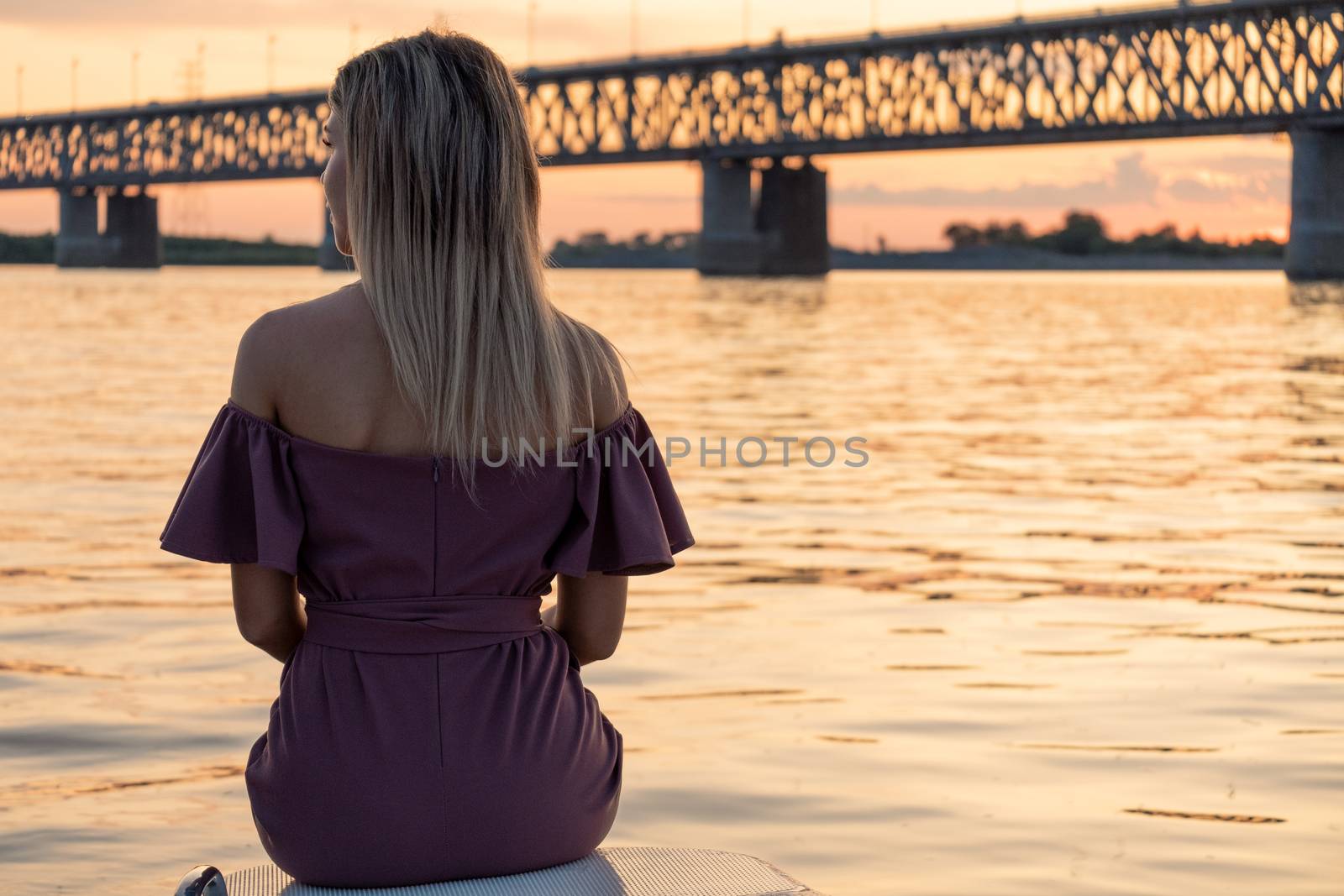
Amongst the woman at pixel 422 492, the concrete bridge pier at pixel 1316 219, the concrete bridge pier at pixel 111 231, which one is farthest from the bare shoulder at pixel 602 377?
the concrete bridge pier at pixel 111 231

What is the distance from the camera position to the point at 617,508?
9.07 feet

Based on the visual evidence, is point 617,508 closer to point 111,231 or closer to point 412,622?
point 412,622

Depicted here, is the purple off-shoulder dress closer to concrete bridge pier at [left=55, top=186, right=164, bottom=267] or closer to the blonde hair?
the blonde hair

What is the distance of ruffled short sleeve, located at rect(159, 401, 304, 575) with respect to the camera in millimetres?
2600

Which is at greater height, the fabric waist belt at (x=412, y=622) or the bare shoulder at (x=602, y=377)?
the bare shoulder at (x=602, y=377)

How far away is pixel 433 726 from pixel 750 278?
96.2 metres

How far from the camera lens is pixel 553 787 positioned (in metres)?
2.71

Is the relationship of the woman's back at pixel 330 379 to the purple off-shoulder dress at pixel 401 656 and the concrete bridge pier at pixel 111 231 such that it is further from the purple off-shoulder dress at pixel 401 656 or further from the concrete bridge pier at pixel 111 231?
the concrete bridge pier at pixel 111 231

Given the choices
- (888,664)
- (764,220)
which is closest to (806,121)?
(764,220)

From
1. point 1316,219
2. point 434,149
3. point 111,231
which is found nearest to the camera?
point 434,149

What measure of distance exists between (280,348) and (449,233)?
275mm

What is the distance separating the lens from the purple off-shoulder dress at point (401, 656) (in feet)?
8.63

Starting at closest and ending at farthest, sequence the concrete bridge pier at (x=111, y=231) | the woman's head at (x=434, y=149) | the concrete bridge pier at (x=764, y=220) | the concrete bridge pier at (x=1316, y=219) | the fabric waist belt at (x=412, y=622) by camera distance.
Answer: the woman's head at (x=434, y=149) → the fabric waist belt at (x=412, y=622) → the concrete bridge pier at (x=1316, y=219) → the concrete bridge pier at (x=764, y=220) → the concrete bridge pier at (x=111, y=231)

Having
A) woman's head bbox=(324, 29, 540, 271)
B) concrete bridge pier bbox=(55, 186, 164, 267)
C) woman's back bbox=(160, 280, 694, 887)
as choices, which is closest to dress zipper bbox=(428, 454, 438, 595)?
woman's back bbox=(160, 280, 694, 887)
